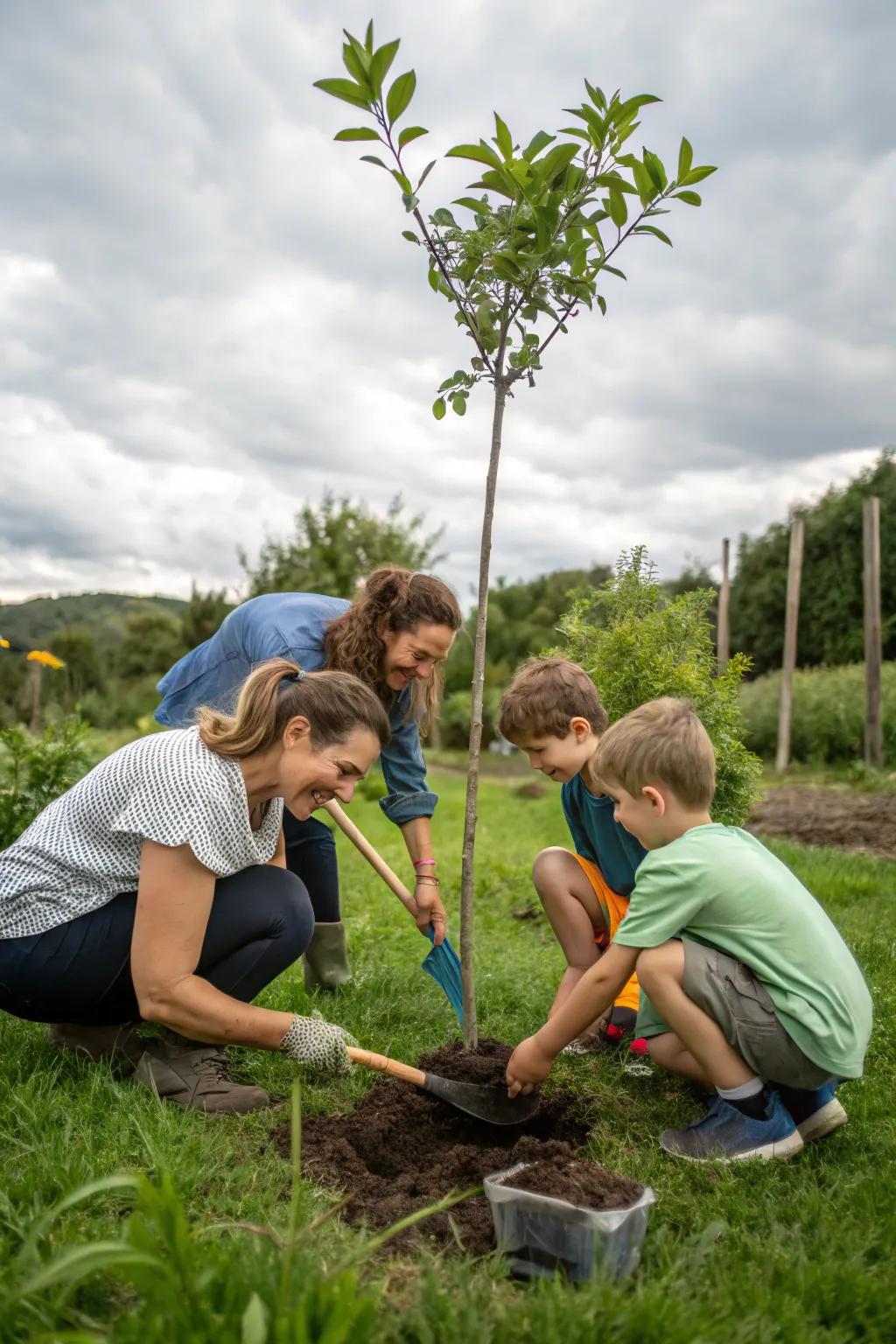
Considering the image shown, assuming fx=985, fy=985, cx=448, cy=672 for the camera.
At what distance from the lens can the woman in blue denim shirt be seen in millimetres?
3156

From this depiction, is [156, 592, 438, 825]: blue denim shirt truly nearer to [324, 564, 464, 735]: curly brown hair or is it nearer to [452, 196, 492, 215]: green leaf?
[324, 564, 464, 735]: curly brown hair

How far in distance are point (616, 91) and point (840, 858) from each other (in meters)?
4.72

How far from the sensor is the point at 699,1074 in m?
2.50

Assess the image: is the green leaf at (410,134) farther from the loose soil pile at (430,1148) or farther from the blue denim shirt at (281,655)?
the loose soil pile at (430,1148)

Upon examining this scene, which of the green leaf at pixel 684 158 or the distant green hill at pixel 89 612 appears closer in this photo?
the green leaf at pixel 684 158

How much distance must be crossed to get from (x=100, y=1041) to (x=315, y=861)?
1.07 meters

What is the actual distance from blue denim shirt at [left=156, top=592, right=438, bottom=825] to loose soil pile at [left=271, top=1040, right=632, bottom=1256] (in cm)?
92

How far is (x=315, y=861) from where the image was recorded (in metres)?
3.66

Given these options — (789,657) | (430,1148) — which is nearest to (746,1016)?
(430,1148)

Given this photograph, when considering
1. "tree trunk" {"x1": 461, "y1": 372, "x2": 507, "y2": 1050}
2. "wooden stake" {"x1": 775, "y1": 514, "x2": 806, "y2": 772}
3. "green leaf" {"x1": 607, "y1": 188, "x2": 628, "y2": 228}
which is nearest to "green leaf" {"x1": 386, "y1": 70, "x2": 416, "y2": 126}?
"green leaf" {"x1": 607, "y1": 188, "x2": 628, "y2": 228}

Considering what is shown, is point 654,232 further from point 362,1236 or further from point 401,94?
point 362,1236

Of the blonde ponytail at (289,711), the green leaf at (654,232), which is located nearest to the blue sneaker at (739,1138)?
the blonde ponytail at (289,711)

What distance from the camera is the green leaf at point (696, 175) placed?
2.45 meters

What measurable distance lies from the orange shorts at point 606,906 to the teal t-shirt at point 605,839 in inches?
0.8
